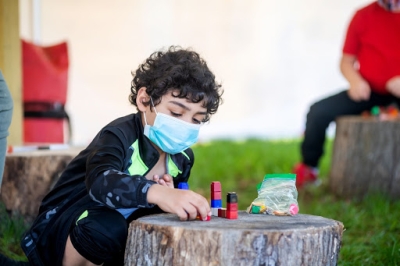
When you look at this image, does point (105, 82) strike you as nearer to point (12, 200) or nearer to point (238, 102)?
point (238, 102)

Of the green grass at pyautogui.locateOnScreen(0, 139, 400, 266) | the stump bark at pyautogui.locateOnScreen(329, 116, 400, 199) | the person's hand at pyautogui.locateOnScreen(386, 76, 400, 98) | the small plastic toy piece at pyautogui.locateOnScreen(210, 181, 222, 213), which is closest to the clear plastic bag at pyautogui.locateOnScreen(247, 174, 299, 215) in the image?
the small plastic toy piece at pyautogui.locateOnScreen(210, 181, 222, 213)

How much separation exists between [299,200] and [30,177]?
202cm

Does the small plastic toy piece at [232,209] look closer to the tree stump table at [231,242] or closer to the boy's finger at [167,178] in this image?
the tree stump table at [231,242]

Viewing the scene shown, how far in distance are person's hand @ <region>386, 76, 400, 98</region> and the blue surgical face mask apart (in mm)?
2363

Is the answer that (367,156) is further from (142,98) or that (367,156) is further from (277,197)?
(142,98)

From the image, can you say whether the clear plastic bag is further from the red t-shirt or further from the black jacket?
the red t-shirt

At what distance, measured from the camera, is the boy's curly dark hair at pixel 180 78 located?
230 cm

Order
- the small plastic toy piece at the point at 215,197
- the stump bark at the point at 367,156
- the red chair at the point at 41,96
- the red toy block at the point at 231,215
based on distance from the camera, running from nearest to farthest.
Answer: the red toy block at the point at 231,215
the small plastic toy piece at the point at 215,197
the stump bark at the point at 367,156
the red chair at the point at 41,96

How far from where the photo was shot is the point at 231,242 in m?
1.86

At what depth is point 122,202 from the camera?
6.68 feet

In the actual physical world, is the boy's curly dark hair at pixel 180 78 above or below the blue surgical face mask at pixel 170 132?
above

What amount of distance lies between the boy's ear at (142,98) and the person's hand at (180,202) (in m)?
0.45

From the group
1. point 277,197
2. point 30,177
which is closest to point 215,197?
point 277,197

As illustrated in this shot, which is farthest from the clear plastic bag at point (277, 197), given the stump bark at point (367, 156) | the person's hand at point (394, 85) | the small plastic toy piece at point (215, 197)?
the person's hand at point (394, 85)
